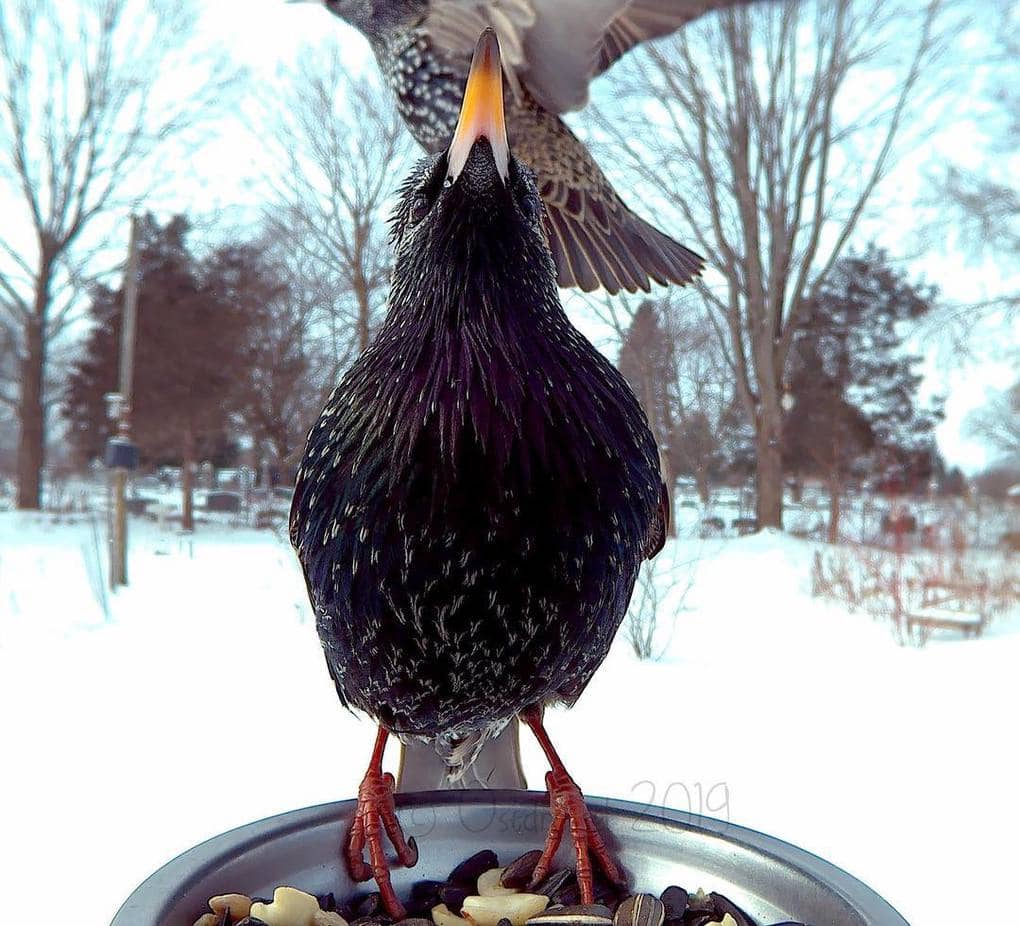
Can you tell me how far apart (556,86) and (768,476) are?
4.91 metres

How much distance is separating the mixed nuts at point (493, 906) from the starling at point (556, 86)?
622 mm

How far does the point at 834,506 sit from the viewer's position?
5.63 m

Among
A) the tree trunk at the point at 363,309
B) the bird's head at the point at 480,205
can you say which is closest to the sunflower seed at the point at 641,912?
the bird's head at the point at 480,205

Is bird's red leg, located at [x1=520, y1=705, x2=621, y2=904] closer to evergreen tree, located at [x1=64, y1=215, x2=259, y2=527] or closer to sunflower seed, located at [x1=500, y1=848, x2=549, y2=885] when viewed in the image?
sunflower seed, located at [x1=500, y1=848, x2=549, y2=885]

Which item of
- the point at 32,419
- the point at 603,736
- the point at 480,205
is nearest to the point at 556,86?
the point at 480,205

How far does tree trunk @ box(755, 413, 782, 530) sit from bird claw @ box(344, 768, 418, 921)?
4.33m

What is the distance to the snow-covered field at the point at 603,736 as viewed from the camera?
1468 millimetres

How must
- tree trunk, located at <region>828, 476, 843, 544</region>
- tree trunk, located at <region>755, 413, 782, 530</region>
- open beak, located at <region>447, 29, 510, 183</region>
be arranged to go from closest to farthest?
open beak, located at <region>447, 29, 510, 183</region>
tree trunk, located at <region>755, 413, 782, 530</region>
tree trunk, located at <region>828, 476, 843, 544</region>

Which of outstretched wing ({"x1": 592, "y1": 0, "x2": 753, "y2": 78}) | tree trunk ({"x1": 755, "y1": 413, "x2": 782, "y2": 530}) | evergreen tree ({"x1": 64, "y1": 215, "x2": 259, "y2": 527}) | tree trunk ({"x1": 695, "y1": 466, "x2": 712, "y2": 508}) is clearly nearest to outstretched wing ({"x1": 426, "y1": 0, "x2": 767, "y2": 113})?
outstretched wing ({"x1": 592, "y1": 0, "x2": 753, "y2": 78})

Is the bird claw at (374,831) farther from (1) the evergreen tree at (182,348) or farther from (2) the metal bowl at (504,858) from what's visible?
(1) the evergreen tree at (182,348)

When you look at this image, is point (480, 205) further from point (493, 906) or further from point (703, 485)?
point (703, 485)

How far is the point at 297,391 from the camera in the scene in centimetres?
390

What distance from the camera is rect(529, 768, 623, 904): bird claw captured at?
677 mm

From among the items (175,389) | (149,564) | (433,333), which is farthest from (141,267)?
(433,333)
